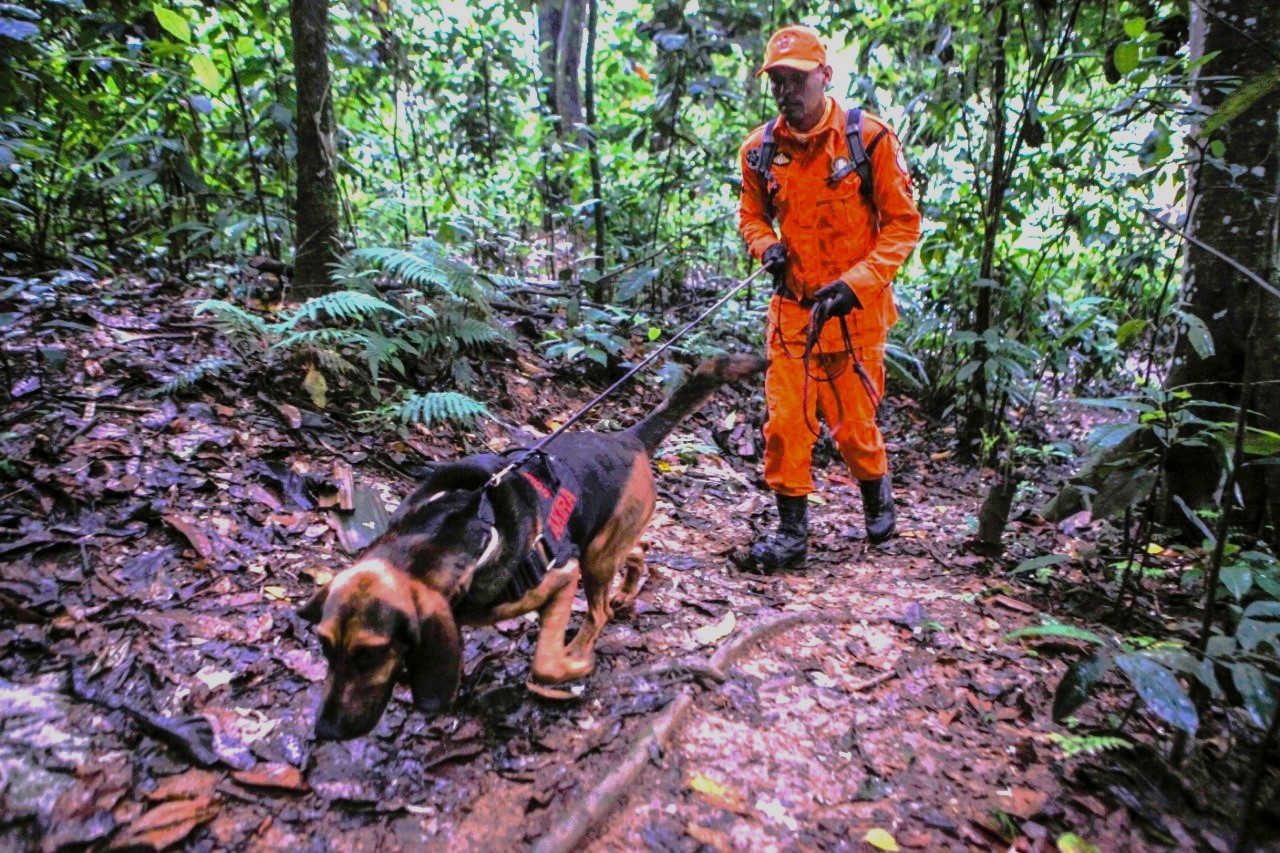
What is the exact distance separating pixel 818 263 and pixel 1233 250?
2202 mm

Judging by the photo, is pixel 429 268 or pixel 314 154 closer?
pixel 429 268

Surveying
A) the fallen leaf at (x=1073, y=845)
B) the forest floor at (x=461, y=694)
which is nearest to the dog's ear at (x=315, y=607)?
the forest floor at (x=461, y=694)

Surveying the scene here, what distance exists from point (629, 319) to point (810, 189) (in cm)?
335

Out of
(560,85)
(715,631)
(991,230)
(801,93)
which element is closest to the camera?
(715,631)

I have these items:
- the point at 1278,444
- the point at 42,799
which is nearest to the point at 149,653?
the point at 42,799

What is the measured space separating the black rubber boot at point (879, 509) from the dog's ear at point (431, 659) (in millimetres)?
3122

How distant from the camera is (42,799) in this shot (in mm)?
2068

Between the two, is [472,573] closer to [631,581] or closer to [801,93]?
[631,581]

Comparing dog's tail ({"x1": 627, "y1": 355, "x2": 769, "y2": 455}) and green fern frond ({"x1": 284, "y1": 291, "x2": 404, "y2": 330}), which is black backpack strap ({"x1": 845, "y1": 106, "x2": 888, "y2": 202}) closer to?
dog's tail ({"x1": 627, "y1": 355, "x2": 769, "y2": 455})

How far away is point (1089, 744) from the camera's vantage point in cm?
229

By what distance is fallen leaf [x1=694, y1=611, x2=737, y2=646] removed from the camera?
10.9 feet

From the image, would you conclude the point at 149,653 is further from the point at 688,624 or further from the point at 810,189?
the point at 810,189

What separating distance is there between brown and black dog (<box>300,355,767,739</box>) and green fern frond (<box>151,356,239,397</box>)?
230 cm

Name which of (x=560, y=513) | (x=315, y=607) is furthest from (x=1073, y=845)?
(x=315, y=607)
